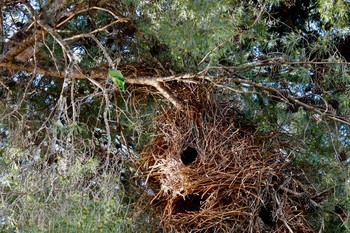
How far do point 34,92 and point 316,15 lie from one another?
2.09 meters

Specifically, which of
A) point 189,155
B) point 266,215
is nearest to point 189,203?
point 189,155

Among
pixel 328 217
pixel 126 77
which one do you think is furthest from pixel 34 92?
pixel 328 217

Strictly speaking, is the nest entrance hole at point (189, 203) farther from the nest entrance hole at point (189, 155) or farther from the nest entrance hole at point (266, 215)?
the nest entrance hole at point (266, 215)

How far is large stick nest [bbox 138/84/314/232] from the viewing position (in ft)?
10.3

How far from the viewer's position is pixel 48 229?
255cm

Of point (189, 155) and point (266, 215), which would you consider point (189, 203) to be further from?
point (266, 215)

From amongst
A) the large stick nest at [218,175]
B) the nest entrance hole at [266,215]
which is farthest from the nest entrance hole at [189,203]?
the nest entrance hole at [266,215]

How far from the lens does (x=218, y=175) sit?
3133 mm

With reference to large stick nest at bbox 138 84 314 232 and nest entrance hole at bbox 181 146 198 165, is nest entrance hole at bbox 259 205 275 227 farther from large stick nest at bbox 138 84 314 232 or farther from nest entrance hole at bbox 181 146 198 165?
nest entrance hole at bbox 181 146 198 165

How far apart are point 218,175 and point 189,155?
0.31 m

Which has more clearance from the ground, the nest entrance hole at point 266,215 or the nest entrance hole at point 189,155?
the nest entrance hole at point 189,155

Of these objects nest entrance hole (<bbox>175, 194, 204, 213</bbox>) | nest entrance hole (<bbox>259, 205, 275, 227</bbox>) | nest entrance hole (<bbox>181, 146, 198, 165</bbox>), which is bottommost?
nest entrance hole (<bbox>259, 205, 275, 227</bbox>)

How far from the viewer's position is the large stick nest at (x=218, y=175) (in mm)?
3133

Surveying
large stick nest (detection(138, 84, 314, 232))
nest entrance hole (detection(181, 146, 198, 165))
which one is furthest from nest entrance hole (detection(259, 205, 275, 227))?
nest entrance hole (detection(181, 146, 198, 165))
